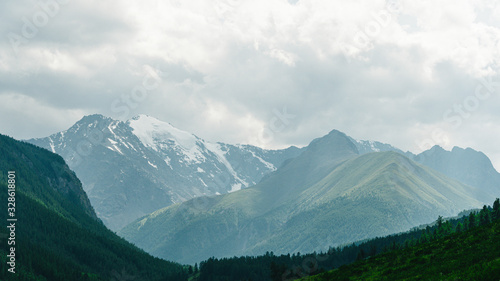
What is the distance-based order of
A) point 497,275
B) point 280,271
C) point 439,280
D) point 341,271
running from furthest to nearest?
point 280,271
point 341,271
point 439,280
point 497,275

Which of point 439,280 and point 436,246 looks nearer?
point 439,280

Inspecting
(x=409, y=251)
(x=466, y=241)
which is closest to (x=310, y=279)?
(x=409, y=251)

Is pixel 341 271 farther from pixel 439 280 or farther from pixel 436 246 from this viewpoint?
pixel 439 280

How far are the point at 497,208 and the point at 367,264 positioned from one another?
10452cm

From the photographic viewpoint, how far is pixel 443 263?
87500 mm

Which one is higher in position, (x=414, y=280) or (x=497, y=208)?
(x=497, y=208)

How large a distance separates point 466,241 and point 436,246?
7.41m

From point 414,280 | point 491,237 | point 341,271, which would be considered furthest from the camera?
point 341,271

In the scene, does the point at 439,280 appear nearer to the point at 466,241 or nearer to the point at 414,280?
the point at 414,280

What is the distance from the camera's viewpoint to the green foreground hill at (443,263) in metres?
72.3

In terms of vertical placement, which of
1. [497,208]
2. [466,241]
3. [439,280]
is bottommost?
[439,280]

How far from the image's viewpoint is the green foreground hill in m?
72.3

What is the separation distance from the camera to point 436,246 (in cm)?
10750

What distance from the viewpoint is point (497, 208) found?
193 meters
